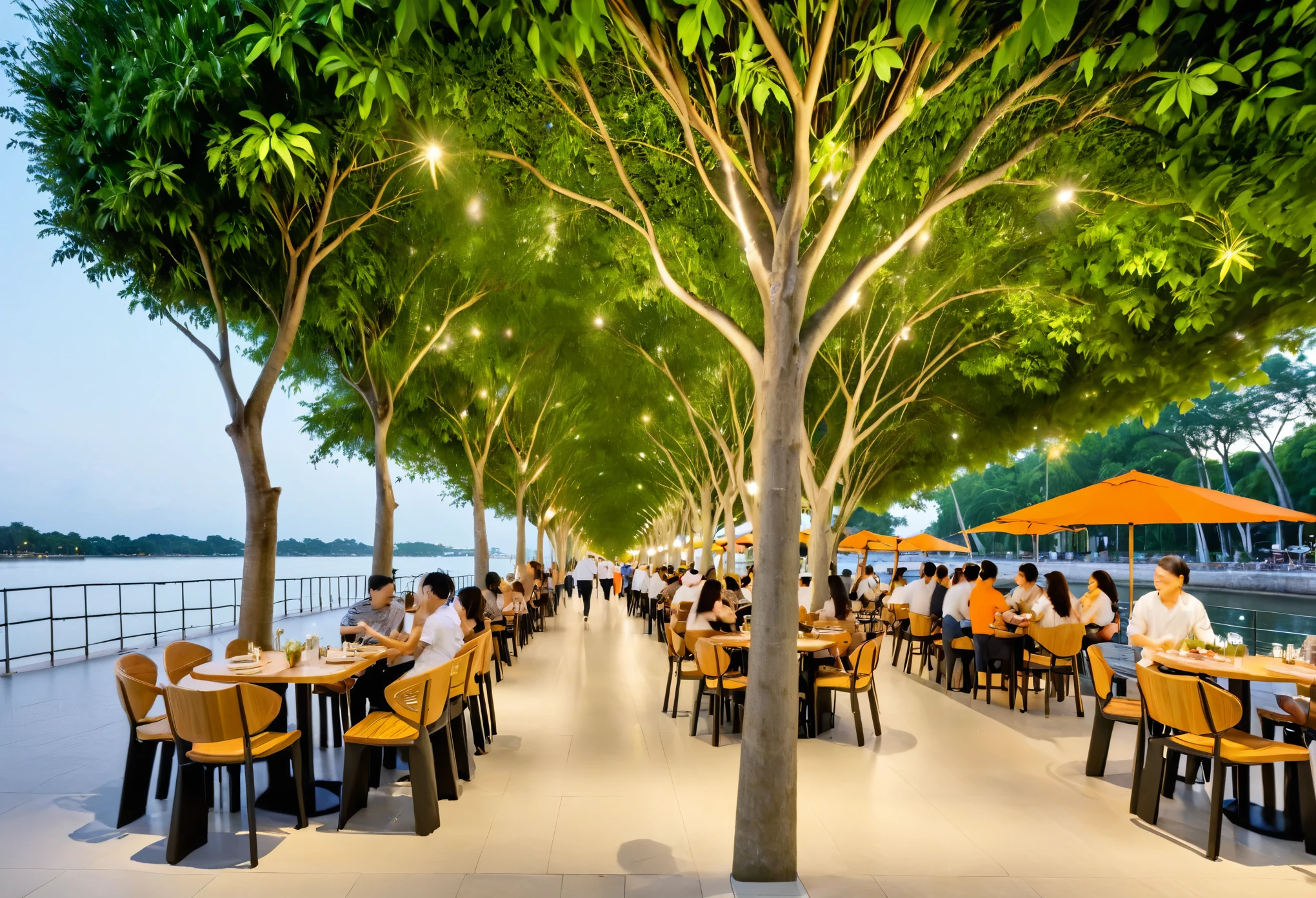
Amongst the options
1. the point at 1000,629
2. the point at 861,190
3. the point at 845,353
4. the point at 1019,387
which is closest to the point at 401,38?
the point at 861,190

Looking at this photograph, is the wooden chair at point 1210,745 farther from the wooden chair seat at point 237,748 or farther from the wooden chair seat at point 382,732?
the wooden chair seat at point 237,748

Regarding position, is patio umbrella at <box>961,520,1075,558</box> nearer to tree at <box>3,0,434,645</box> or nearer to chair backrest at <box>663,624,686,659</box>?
chair backrest at <box>663,624,686,659</box>

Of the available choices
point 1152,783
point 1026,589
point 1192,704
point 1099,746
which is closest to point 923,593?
point 1026,589

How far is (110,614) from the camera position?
12688 millimetres

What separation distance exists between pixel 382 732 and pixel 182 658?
2.28m

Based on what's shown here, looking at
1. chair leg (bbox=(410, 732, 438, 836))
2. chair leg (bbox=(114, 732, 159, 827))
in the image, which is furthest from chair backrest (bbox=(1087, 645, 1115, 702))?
chair leg (bbox=(114, 732, 159, 827))

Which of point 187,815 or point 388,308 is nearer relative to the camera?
point 187,815

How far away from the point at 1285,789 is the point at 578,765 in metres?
5.23

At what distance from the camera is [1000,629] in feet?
29.8

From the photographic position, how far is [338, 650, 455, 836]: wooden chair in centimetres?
483

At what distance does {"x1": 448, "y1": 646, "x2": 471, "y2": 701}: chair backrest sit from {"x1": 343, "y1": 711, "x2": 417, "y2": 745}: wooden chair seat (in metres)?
0.40

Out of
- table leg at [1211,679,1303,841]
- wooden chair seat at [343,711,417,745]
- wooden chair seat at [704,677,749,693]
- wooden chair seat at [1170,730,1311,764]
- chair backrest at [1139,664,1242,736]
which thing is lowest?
table leg at [1211,679,1303,841]

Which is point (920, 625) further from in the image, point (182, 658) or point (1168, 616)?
point (182, 658)

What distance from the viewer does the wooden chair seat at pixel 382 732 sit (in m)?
4.91
